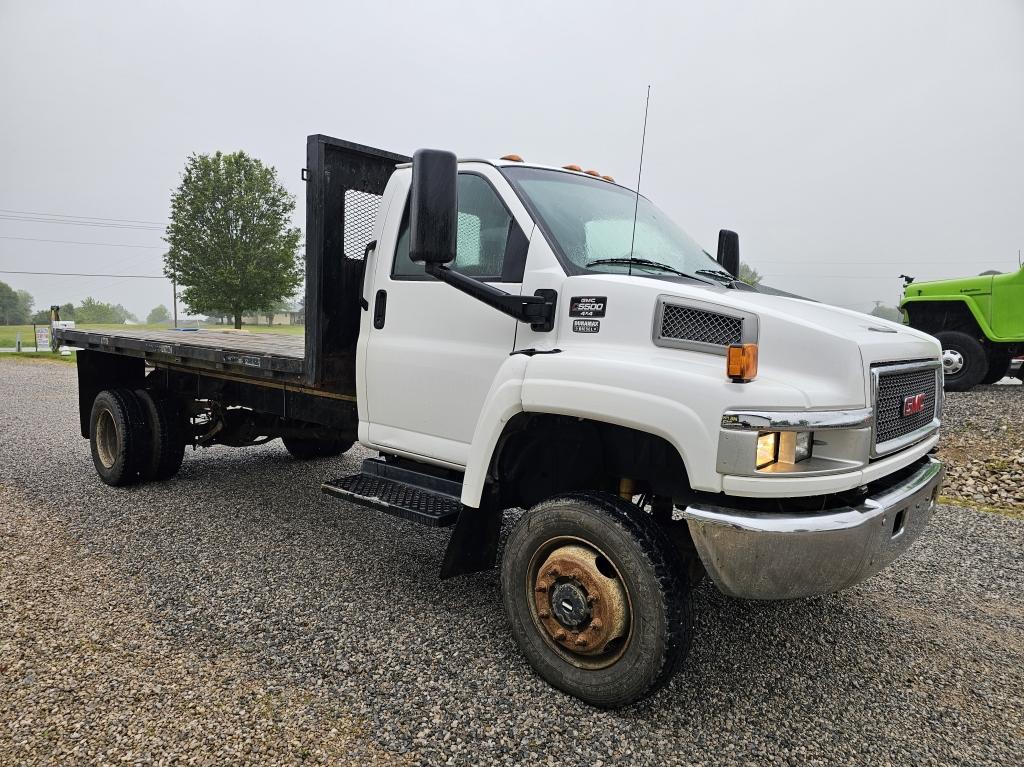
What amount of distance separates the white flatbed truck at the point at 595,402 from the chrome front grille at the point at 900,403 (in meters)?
→ 0.02

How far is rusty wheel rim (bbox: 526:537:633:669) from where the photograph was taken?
2.68 metres

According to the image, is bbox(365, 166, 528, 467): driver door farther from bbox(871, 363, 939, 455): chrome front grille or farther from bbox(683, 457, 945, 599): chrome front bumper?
bbox(871, 363, 939, 455): chrome front grille

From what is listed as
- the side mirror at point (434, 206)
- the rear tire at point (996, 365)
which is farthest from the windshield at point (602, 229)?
the rear tire at point (996, 365)

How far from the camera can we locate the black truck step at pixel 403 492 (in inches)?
132

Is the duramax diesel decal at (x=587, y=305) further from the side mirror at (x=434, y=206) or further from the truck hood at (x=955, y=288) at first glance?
the truck hood at (x=955, y=288)

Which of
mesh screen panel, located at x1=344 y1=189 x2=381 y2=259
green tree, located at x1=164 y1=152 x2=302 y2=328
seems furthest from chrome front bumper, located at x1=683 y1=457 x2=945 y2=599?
green tree, located at x1=164 y1=152 x2=302 y2=328

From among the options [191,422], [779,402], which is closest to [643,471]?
[779,402]

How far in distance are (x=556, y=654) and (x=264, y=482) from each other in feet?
13.2

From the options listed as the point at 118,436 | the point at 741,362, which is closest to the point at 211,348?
the point at 118,436

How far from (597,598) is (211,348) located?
352 cm

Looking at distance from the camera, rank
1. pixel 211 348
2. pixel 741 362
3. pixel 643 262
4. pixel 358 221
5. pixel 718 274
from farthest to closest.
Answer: pixel 211 348 → pixel 358 221 → pixel 718 274 → pixel 643 262 → pixel 741 362

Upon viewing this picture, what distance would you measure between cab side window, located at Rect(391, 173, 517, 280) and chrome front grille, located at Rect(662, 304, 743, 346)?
2.89 ft

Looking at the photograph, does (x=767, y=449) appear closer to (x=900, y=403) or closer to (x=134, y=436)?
(x=900, y=403)

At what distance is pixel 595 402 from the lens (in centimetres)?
264
